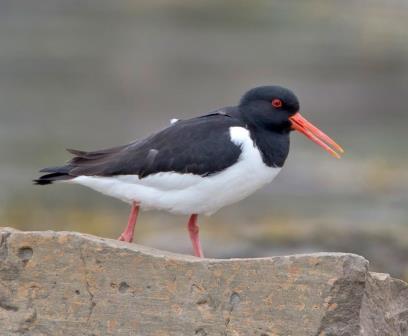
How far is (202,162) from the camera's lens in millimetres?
9828

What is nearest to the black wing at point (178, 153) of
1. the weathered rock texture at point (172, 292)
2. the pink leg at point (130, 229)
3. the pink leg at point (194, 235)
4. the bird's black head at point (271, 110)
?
the bird's black head at point (271, 110)

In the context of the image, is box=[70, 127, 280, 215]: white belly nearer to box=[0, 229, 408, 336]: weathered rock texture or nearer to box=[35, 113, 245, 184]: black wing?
box=[35, 113, 245, 184]: black wing

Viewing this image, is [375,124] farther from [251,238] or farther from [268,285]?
[268,285]

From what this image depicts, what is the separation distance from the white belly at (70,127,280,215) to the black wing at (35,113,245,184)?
57 mm

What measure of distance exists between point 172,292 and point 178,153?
1783 millimetres

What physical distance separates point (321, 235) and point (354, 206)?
3937 millimetres

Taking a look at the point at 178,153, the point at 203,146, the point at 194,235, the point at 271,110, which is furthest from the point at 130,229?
the point at 271,110

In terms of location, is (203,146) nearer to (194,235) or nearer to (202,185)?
(202,185)

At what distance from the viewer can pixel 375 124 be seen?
90.7 ft

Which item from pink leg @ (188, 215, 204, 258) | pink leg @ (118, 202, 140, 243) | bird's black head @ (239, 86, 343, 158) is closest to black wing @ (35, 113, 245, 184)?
bird's black head @ (239, 86, 343, 158)

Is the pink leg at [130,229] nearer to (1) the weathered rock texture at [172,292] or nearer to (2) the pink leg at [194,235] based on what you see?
(2) the pink leg at [194,235]

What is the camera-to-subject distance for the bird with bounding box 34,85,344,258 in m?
9.82

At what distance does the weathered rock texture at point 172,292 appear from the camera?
26.7ft

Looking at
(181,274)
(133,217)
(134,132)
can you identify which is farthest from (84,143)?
(181,274)
